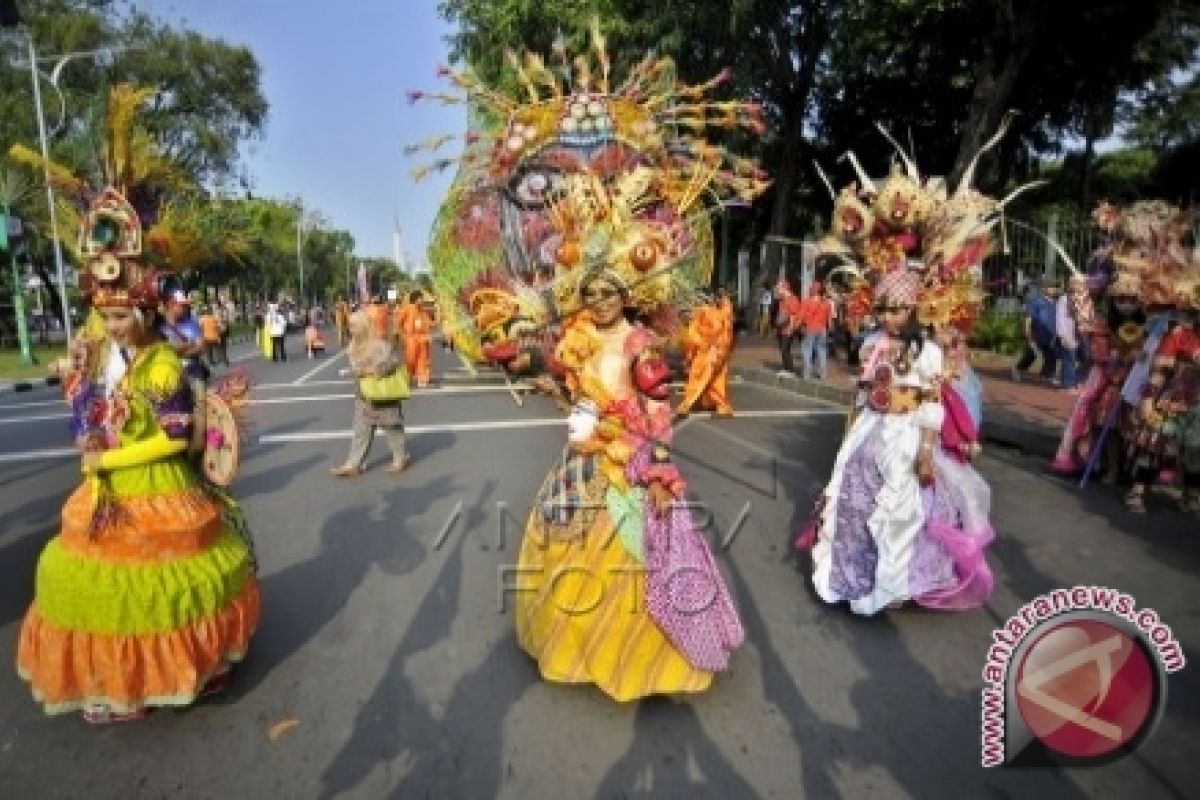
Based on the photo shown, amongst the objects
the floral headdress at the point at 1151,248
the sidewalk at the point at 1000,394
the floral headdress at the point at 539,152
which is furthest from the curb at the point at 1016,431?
the floral headdress at the point at 539,152

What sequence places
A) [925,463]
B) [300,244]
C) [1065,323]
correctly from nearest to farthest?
[925,463], [1065,323], [300,244]

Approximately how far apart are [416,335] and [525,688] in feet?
36.1

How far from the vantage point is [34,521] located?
6.46m

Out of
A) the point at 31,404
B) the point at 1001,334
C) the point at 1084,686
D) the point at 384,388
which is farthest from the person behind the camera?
the point at 1001,334

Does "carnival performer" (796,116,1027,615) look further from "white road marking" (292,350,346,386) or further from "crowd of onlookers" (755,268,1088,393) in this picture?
"white road marking" (292,350,346,386)

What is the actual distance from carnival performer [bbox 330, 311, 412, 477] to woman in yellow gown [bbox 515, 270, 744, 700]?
4.59 metres

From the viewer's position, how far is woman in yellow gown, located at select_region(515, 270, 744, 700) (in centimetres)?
337

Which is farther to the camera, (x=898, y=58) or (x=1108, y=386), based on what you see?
(x=898, y=58)

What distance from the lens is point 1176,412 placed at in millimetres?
6258

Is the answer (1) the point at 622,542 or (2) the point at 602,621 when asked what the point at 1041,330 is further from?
(2) the point at 602,621

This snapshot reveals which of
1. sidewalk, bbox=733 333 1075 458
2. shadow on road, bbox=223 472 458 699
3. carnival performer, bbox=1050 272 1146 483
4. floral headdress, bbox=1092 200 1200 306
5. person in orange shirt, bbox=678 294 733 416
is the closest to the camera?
shadow on road, bbox=223 472 458 699

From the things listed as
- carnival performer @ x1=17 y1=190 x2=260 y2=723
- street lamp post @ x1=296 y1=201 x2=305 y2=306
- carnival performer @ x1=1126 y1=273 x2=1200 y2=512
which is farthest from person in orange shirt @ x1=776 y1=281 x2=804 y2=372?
street lamp post @ x1=296 y1=201 x2=305 y2=306

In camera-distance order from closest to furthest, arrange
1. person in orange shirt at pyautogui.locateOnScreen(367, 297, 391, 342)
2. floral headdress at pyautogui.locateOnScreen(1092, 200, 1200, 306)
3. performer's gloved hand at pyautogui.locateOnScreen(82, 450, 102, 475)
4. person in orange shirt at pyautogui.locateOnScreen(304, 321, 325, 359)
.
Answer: performer's gloved hand at pyautogui.locateOnScreen(82, 450, 102, 475) < floral headdress at pyautogui.locateOnScreen(1092, 200, 1200, 306) < person in orange shirt at pyautogui.locateOnScreen(367, 297, 391, 342) < person in orange shirt at pyautogui.locateOnScreen(304, 321, 325, 359)

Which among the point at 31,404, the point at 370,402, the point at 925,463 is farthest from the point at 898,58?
the point at 925,463
